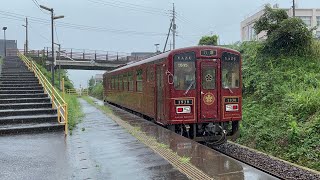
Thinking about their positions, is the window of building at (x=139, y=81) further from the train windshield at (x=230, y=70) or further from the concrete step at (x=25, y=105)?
the train windshield at (x=230, y=70)

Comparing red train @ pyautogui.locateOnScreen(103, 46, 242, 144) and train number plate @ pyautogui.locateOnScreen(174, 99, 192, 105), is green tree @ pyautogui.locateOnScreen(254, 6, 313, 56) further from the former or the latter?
train number plate @ pyautogui.locateOnScreen(174, 99, 192, 105)

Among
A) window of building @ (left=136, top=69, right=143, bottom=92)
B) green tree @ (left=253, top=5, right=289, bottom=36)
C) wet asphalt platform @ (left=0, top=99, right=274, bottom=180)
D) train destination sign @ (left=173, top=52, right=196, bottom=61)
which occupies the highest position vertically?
green tree @ (left=253, top=5, right=289, bottom=36)

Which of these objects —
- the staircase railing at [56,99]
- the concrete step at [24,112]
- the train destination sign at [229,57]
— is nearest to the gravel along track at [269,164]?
the train destination sign at [229,57]

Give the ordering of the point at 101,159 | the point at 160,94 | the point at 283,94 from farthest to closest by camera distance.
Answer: the point at 283,94 < the point at 160,94 < the point at 101,159

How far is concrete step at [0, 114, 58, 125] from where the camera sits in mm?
11992

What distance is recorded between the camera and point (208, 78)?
1136 cm

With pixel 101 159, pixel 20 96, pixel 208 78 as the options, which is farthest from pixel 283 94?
pixel 20 96

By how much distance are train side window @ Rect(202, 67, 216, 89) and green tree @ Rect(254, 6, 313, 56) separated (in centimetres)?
734

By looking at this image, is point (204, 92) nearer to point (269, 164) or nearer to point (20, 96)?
point (269, 164)

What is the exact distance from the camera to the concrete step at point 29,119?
11992 mm

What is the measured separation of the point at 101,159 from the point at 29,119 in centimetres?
533

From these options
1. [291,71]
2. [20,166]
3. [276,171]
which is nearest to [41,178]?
[20,166]

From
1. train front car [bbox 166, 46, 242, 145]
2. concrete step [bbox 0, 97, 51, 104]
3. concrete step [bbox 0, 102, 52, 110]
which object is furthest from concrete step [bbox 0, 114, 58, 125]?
train front car [bbox 166, 46, 242, 145]

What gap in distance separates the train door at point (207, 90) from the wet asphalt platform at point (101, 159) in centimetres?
127
